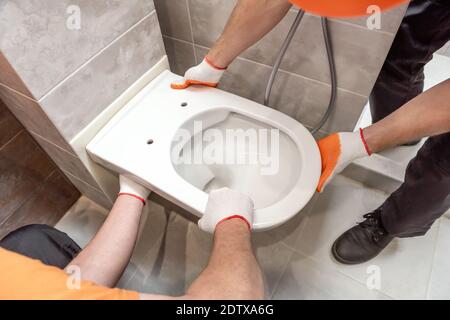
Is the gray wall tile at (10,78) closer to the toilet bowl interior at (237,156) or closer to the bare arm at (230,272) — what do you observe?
the toilet bowl interior at (237,156)

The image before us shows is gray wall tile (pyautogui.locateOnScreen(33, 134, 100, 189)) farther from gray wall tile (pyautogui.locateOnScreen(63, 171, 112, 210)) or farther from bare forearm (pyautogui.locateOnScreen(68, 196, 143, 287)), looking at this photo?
bare forearm (pyautogui.locateOnScreen(68, 196, 143, 287))

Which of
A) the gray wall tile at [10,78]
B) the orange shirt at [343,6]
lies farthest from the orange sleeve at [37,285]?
the orange shirt at [343,6]

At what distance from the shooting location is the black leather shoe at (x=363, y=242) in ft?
2.95

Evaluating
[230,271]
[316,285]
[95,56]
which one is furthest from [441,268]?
[95,56]

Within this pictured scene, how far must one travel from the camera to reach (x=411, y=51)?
0.80m

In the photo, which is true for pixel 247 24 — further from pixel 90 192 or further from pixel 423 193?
pixel 90 192

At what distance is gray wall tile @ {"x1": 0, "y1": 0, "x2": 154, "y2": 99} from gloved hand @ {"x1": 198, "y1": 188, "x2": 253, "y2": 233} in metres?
0.40

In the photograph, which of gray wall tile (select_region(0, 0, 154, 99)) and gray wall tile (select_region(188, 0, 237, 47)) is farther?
gray wall tile (select_region(188, 0, 237, 47))

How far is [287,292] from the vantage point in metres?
0.90

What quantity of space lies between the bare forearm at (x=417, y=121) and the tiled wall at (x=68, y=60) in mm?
612

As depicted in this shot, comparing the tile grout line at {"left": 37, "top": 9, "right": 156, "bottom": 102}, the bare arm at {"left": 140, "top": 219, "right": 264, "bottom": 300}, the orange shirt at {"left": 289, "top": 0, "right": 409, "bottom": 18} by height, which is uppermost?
the orange shirt at {"left": 289, "top": 0, "right": 409, "bottom": 18}

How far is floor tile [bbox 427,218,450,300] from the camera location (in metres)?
0.88

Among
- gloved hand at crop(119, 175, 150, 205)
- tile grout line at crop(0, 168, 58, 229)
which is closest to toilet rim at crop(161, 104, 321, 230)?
gloved hand at crop(119, 175, 150, 205)
